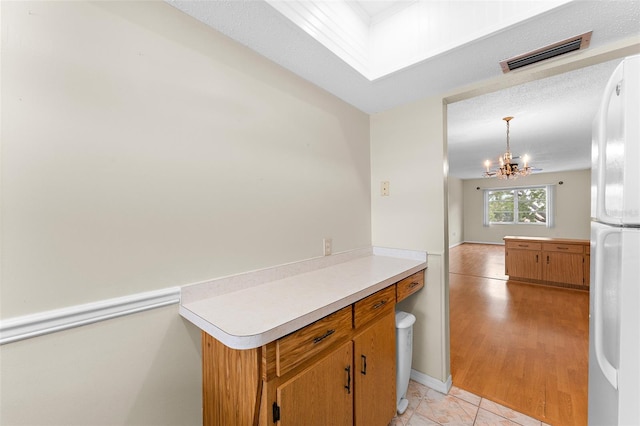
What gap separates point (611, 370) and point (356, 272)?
1093mm

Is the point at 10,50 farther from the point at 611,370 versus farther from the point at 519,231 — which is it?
the point at 519,231

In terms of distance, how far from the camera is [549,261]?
13.6ft

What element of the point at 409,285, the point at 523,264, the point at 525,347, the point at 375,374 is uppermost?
the point at 409,285

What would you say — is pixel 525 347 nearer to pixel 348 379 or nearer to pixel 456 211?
pixel 348 379

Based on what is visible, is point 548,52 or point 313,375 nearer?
point 313,375

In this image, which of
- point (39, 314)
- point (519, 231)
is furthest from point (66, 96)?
point (519, 231)

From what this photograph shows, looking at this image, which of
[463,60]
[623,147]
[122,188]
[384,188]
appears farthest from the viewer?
[384,188]

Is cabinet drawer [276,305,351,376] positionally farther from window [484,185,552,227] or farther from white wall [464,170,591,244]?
window [484,185,552,227]

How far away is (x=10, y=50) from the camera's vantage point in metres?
0.79

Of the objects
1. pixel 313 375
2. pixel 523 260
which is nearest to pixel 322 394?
pixel 313 375

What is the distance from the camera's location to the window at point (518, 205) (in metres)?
7.77

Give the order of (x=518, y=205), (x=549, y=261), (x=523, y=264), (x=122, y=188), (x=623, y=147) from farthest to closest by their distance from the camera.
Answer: (x=518, y=205)
(x=523, y=264)
(x=549, y=261)
(x=122, y=188)
(x=623, y=147)

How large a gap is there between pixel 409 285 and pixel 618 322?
3.42 feet

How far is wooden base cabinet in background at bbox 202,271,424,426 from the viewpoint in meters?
0.88
